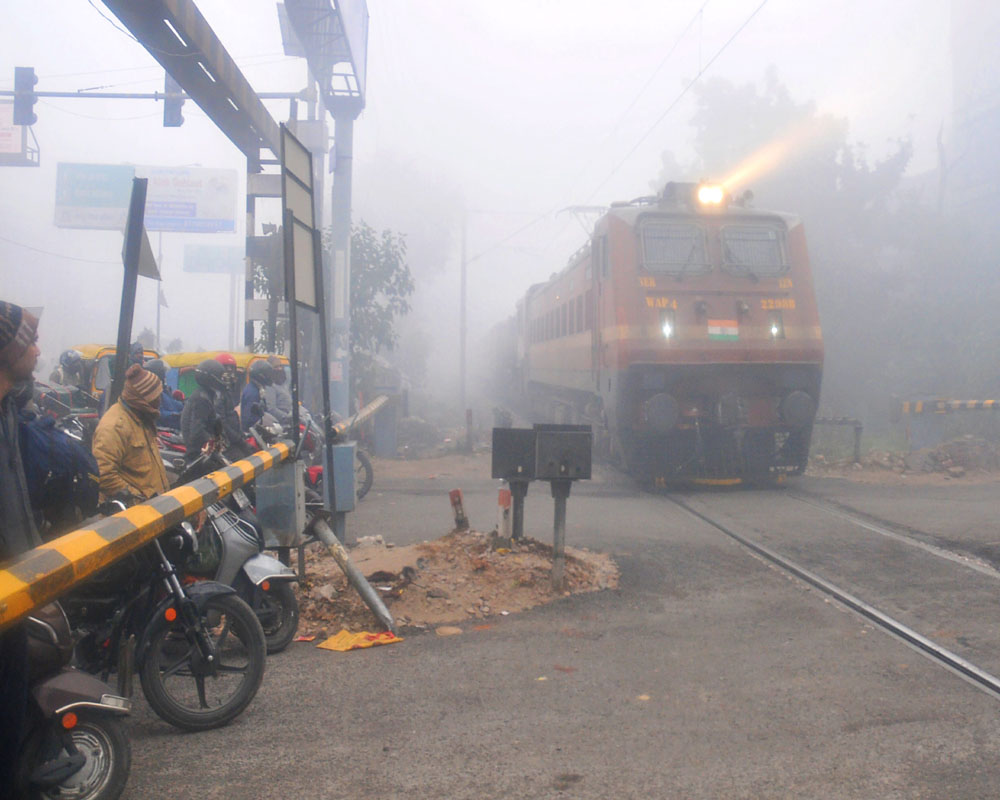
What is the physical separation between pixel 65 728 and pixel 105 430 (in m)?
2.37

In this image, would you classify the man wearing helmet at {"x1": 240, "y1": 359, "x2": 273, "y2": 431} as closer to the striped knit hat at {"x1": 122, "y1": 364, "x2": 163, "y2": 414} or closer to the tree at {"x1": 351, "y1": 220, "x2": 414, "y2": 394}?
the striped knit hat at {"x1": 122, "y1": 364, "x2": 163, "y2": 414}

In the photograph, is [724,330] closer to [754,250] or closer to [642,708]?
[754,250]

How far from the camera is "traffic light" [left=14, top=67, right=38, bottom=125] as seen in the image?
54.6 feet

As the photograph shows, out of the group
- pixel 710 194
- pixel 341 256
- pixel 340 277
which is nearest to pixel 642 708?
pixel 710 194

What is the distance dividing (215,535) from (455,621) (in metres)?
1.69

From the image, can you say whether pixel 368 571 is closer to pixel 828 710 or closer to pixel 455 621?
pixel 455 621

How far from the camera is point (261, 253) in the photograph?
43.3 feet

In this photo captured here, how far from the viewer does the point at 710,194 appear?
39.3 feet

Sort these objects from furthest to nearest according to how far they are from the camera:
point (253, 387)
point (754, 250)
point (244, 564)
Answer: point (754, 250)
point (253, 387)
point (244, 564)

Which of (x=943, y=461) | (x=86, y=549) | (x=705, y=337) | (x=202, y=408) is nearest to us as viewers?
(x=86, y=549)

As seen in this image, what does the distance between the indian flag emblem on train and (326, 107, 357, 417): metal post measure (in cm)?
660

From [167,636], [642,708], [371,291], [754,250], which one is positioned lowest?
[642,708]

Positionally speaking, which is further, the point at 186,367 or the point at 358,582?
the point at 186,367

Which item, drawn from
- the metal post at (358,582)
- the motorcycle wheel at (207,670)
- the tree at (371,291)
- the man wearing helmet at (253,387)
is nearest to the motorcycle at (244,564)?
the metal post at (358,582)
